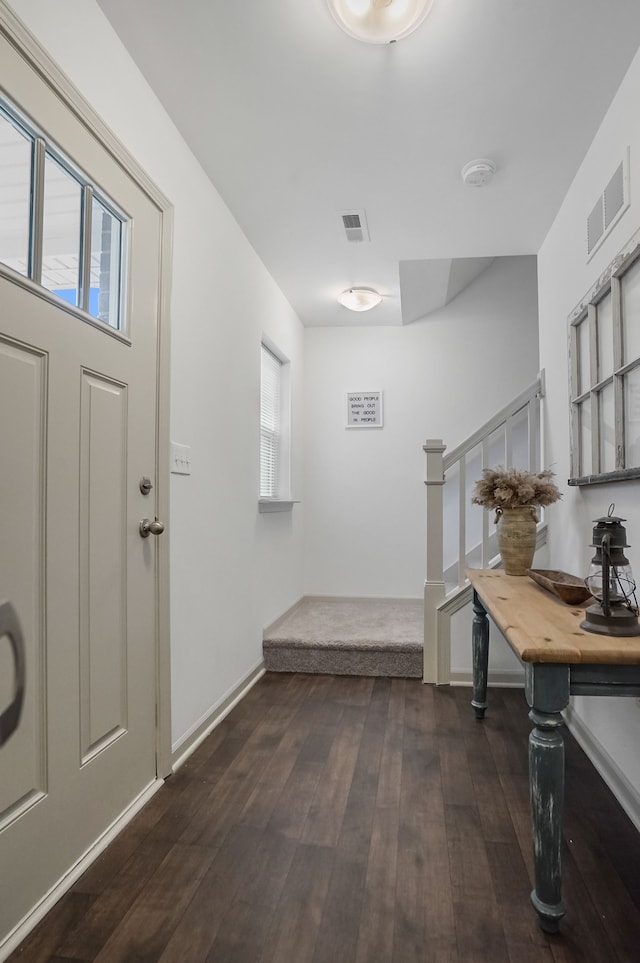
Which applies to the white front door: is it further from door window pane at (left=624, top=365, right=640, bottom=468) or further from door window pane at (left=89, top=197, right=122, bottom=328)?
door window pane at (left=624, top=365, right=640, bottom=468)

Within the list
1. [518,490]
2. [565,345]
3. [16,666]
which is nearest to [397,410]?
[565,345]

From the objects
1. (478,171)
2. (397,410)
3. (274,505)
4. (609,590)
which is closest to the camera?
(609,590)

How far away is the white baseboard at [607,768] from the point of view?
1.85m

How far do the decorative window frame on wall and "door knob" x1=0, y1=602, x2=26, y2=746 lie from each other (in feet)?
5.84

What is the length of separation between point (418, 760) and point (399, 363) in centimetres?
326

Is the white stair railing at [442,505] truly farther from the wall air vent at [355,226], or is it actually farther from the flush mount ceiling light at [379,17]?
the flush mount ceiling light at [379,17]

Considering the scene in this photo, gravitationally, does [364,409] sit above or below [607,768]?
above

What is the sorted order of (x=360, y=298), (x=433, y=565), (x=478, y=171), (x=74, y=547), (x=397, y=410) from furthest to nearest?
(x=397, y=410), (x=360, y=298), (x=433, y=565), (x=478, y=171), (x=74, y=547)

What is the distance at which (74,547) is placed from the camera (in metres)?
1.59

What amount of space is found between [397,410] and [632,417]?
2.94 meters

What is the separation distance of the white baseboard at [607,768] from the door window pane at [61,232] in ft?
7.38

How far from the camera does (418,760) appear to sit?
2.27 metres

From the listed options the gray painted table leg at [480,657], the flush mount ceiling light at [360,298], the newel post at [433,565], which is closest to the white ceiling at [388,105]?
the flush mount ceiling light at [360,298]

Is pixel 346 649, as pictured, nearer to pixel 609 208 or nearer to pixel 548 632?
pixel 548 632
